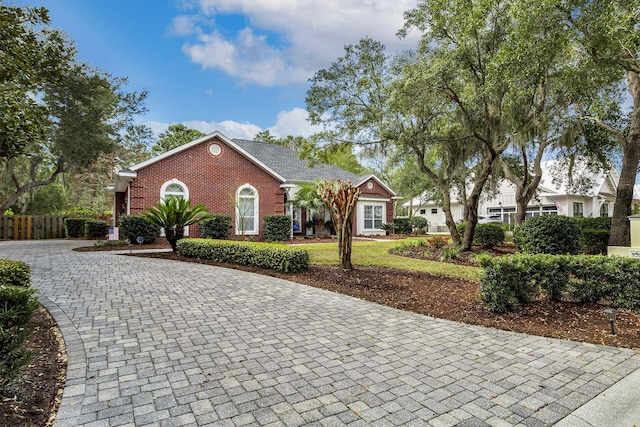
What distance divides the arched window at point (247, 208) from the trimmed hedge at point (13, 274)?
11.4m

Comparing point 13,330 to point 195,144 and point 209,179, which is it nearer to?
point 209,179

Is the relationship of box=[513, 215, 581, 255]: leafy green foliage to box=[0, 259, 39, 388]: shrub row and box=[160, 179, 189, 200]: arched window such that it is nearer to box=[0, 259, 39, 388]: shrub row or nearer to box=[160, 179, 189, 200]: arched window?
box=[0, 259, 39, 388]: shrub row

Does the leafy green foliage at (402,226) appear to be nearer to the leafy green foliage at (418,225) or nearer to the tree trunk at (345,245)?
the leafy green foliage at (418,225)

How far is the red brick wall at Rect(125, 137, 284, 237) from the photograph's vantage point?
14.8 meters

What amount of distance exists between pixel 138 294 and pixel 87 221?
54.0 feet

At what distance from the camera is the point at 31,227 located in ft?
66.3

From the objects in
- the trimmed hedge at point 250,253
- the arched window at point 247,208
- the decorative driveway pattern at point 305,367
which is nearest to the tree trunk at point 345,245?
the trimmed hedge at point 250,253

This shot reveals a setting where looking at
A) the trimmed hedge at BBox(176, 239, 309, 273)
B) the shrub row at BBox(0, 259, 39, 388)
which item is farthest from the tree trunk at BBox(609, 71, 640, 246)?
the shrub row at BBox(0, 259, 39, 388)

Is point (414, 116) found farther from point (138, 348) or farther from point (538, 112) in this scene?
point (138, 348)

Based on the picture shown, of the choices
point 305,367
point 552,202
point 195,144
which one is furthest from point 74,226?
point 552,202

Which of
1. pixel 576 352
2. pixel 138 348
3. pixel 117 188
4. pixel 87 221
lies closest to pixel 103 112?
pixel 117 188

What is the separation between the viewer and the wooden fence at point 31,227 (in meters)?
19.7

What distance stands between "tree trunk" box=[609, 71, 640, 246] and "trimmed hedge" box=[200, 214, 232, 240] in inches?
570

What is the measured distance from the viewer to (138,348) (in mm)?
3803
